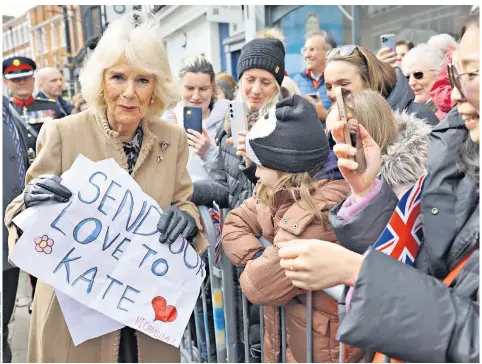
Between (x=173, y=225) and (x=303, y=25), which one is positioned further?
(x=303, y=25)

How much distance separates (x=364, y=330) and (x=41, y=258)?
1.26 metres

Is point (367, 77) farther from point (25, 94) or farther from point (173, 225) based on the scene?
point (25, 94)

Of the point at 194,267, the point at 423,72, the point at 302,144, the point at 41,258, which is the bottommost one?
the point at 194,267

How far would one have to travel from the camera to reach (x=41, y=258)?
6.00 ft

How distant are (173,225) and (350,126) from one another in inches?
33.7

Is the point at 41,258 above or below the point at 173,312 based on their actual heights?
above

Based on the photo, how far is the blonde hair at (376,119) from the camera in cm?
181

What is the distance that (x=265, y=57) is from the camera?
319cm

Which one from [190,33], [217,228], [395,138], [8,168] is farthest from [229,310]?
[190,33]

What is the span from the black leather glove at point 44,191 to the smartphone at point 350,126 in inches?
42.7

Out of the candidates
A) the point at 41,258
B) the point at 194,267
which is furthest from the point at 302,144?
the point at 41,258

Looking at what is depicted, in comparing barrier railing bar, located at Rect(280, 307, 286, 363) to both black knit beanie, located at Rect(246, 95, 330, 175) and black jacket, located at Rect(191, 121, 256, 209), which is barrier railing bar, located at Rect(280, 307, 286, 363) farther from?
black jacket, located at Rect(191, 121, 256, 209)

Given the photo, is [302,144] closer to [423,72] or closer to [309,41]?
[423,72]

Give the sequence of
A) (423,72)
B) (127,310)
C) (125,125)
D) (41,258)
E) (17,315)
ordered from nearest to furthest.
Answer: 1. (41,258)
2. (127,310)
3. (125,125)
4. (423,72)
5. (17,315)
